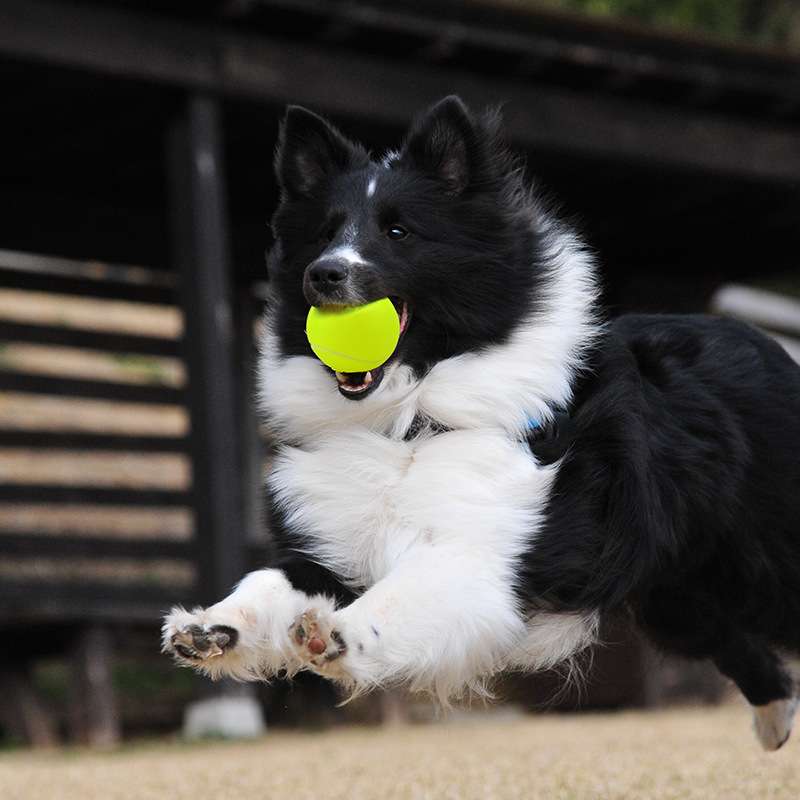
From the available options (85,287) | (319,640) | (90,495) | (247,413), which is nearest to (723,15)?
(247,413)

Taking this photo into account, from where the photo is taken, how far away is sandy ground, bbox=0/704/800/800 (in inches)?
159

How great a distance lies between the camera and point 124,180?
27.9ft

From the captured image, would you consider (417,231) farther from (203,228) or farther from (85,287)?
(85,287)

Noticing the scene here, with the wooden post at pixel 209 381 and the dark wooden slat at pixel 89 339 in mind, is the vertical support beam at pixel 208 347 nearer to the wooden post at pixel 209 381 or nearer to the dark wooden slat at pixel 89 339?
the wooden post at pixel 209 381

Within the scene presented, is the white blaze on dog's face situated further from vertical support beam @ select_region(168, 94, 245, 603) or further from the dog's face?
vertical support beam @ select_region(168, 94, 245, 603)

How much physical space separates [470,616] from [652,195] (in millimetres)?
6304

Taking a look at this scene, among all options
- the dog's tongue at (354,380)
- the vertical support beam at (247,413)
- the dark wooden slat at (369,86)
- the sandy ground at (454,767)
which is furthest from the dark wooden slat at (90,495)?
the dog's tongue at (354,380)

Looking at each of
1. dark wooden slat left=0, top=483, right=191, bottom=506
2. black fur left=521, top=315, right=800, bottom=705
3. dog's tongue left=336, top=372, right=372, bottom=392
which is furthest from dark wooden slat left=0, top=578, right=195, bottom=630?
dog's tongue left=336, top=372, right=372, bottom=392

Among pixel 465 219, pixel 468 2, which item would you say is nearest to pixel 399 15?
pixel 468 2

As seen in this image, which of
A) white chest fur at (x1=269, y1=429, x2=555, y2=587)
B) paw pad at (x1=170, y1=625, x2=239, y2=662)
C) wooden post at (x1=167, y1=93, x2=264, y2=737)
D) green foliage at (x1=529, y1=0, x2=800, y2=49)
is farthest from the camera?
green foliage at (x1=529, y1=0, x2=800, y2=49)

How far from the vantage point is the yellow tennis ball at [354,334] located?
3330 millimetres

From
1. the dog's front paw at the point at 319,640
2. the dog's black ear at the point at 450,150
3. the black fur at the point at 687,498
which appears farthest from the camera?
the dog's black ear at the point at 450,150

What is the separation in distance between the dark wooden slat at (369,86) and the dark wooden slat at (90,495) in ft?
9.26

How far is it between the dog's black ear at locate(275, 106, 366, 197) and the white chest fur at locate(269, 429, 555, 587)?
66cm
